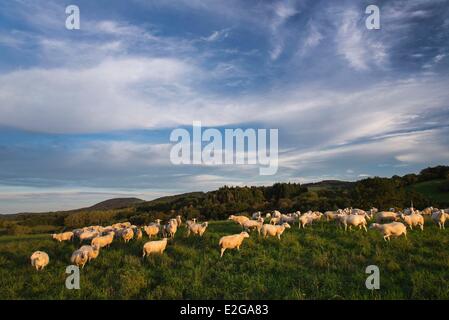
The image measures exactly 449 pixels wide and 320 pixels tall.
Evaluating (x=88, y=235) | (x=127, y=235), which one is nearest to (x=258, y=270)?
(x=127, y=235)

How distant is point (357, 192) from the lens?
50781 millimetres

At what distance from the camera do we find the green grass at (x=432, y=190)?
68625 mm

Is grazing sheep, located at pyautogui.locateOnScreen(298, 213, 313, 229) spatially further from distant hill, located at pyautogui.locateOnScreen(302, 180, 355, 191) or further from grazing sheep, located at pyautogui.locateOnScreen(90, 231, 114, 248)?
distant hill, located at pyautogui.locateOnScreen(302, 180, 355, 191)

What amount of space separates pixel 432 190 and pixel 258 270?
77090 millimetres

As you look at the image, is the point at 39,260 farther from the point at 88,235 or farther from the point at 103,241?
the point at 88,235

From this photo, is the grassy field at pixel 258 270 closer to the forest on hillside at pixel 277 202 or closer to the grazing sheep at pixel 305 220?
the grazing sheep at pixel 305 220

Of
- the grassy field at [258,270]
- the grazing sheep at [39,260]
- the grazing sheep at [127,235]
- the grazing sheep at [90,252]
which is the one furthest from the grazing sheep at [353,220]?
the grazing sheep at [39,260]

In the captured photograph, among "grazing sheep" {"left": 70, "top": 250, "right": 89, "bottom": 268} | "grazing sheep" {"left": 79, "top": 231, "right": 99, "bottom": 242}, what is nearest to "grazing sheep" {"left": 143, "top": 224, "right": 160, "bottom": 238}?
"grazing sheep" {"left": 79, "top": 231, "right": 99, "bottom": 242}

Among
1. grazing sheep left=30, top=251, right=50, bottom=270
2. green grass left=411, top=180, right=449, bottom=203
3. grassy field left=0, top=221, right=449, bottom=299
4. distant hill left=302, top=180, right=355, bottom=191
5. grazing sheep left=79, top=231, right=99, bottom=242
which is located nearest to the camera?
grassy field left=0, top=221, right=449, bottom=299

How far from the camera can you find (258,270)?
44.8 ft

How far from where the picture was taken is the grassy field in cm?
1176

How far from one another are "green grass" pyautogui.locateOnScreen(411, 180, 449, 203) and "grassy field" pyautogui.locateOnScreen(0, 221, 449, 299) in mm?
57938
